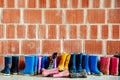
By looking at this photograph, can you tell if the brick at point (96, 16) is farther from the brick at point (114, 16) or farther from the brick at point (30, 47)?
the brick at point (30, 47)

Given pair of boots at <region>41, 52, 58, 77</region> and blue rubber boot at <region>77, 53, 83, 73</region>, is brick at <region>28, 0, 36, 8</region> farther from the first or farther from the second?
blue rubber boot at <region>77, 53, 83, 73</region>

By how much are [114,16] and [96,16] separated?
145 mm

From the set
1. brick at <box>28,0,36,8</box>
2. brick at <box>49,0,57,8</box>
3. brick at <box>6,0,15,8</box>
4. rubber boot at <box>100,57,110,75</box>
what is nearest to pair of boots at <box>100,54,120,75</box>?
rubber boot at <box>100,57,110,75</box>

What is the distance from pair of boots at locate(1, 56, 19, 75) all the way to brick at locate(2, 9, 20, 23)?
310 millimetres

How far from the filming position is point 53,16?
1849mm

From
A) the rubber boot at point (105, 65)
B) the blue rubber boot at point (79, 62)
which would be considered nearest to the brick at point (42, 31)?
the blue rubber boot at point (79, 62)

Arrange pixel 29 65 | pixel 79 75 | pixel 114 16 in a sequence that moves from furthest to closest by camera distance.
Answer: pixel 114 16
pixel 29 65
pixel 79 75

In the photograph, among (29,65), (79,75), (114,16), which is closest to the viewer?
(79,75)

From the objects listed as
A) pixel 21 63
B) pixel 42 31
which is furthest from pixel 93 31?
pixel 21 63

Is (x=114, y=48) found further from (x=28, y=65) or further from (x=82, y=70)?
(x=28, y=65)

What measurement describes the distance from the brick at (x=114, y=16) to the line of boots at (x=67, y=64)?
293 millimetres

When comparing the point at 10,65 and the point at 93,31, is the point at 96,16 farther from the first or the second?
the point at 10,65

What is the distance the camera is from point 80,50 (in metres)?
1.85

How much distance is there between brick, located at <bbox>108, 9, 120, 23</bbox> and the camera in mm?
1835
